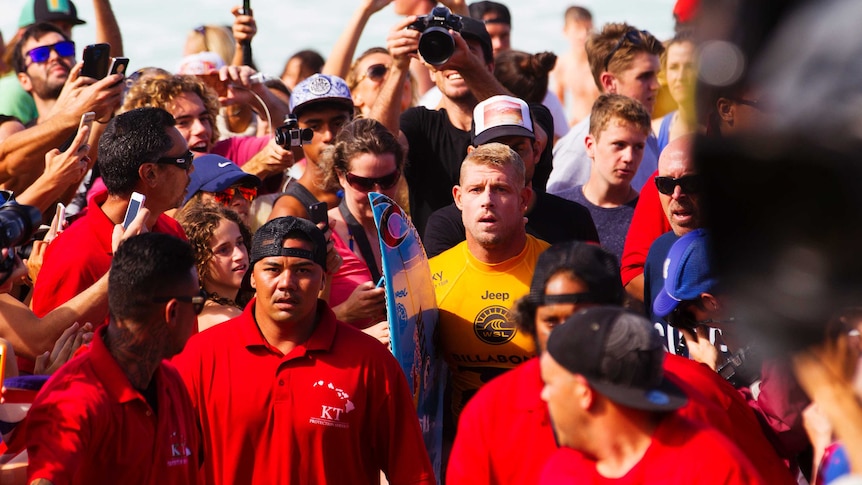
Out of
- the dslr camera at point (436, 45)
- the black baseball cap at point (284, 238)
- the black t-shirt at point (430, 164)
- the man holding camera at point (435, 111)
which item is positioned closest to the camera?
the black baseball cap at point (284, 238)

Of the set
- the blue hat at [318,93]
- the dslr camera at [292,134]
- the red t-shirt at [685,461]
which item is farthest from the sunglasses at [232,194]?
the red t-shirt at [685,461]

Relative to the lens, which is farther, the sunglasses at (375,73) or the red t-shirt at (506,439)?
the sunglasses at (375,73)

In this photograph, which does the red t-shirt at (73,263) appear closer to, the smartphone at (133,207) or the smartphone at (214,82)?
the smartphone at (133,207)

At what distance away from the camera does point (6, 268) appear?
14.1 feet

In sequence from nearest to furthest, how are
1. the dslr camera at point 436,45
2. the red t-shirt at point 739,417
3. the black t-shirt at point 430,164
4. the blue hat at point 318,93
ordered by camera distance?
the red t-shirt at point 739,417, the dslr camera at point 436,45, the black t-shirt at point 430,164, the blue hat at point 318,93

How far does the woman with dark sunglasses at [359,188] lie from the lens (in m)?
6.13

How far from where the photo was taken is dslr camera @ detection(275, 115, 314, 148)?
6.85m

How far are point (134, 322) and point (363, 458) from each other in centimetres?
128

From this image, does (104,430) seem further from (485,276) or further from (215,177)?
(215,177)

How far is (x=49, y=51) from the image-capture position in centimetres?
785

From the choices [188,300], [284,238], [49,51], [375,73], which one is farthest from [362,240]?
[49,51]

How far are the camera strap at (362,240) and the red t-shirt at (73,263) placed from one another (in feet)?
4.34

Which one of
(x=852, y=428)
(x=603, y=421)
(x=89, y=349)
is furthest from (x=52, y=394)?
(x=852, y=428)

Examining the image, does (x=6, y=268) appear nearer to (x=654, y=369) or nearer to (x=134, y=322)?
(x=134, y=322)
